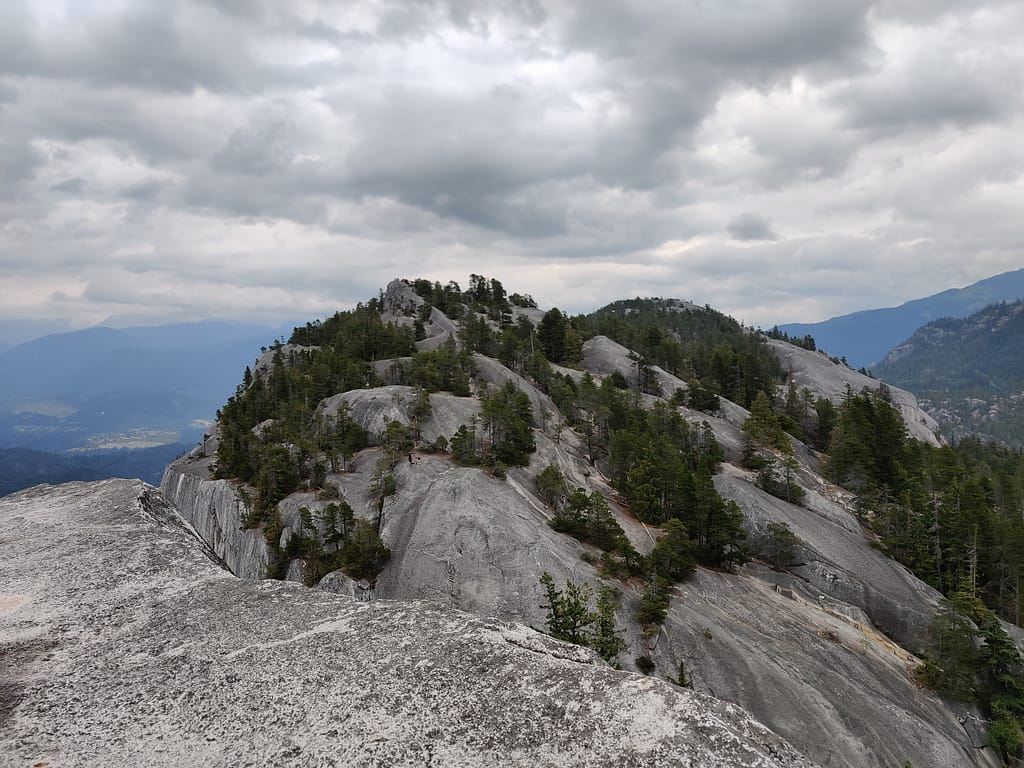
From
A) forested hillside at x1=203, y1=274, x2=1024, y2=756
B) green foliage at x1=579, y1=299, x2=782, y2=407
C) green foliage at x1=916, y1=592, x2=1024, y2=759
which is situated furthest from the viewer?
green foliage at x1=579, y1=299, x2=782, y2=407

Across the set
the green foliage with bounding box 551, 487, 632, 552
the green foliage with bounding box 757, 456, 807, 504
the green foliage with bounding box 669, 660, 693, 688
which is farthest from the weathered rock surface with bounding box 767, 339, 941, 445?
the green foliage with bounding box 669, 660, 693, 688

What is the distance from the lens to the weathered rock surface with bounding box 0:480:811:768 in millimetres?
9562

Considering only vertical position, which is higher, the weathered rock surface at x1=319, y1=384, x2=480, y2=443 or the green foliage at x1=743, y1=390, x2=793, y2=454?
the weathered rock surface at x1=319, y1=384, x2=480, y2=443

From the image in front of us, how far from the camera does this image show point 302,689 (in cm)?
1091

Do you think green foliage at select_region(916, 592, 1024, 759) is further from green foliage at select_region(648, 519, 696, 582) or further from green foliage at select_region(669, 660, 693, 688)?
green foliage at select_region(669, 660, 693, 688)

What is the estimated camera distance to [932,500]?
62375 mm

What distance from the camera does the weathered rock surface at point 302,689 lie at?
9562mm

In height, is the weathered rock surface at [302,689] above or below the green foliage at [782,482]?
above

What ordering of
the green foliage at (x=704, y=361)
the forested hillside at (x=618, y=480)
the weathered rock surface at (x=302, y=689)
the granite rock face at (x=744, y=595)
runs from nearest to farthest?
the weathered rock surface at (x=302, y=689)
the granite rock face at (x=744, y=595)
the forested hillside at (x=618, y=480)
the green foliage at (x=704, y=361)

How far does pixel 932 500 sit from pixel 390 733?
7465 centimetres

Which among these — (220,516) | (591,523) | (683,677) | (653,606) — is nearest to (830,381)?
(591,523)

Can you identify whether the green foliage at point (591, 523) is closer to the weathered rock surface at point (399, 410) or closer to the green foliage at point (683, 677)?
the green foliage at point (683, 677)

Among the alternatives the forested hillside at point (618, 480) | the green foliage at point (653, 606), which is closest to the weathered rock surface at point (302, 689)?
the forested hillside at point (618, 480)

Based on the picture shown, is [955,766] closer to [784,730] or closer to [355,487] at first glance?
[784,730]
